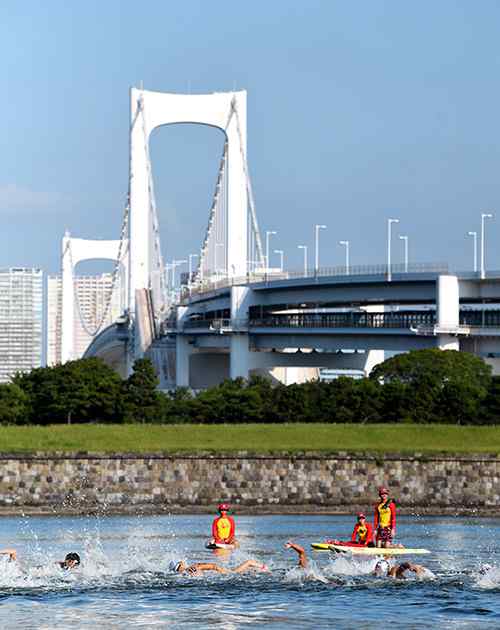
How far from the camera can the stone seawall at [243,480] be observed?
4681 centimetres

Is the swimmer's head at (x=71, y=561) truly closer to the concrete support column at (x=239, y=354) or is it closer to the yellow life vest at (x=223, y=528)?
the yellow life vest at (x=223, y=528)

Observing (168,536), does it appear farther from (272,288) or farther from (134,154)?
(134,154)

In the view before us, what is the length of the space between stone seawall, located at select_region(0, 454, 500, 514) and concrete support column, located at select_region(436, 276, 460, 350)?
37.5 metres

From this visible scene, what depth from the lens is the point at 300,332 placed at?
311ft

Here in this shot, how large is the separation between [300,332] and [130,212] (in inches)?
774

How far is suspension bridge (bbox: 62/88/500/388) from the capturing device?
88.8m

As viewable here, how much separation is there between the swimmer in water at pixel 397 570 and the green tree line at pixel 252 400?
105 feet

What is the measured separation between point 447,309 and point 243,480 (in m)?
38.7

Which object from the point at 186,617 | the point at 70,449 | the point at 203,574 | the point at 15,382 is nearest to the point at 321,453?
the point at 70,449

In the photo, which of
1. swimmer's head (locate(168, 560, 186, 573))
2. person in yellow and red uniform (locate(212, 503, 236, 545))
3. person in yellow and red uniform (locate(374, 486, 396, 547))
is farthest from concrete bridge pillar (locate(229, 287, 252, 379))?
swimmer's head (locate(168, 560, 186, 573))

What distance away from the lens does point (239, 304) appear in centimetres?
10019

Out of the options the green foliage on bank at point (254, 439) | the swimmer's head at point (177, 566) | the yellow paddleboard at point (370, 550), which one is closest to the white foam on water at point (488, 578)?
the yellow paddleboard at point (370, 550)

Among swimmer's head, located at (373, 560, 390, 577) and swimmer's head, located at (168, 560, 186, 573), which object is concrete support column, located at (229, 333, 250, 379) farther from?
swimmer's head, located at (373, 560, 390, 577)

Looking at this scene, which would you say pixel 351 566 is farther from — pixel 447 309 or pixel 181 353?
pixel 181 353
